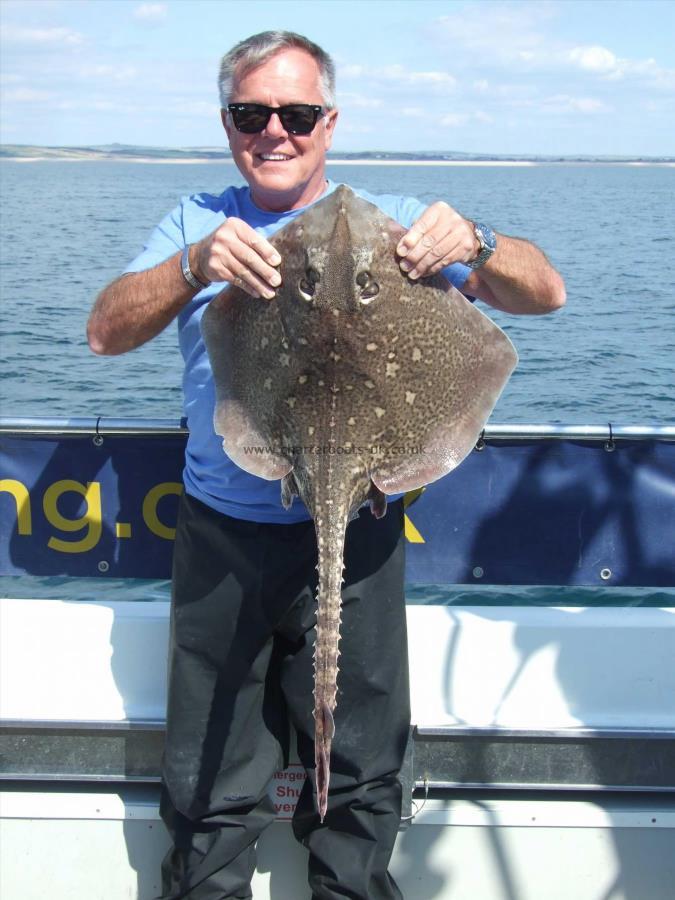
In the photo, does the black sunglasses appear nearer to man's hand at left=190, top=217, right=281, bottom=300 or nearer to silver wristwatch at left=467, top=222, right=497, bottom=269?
man's hand at left=190, top=217, right=281, bottom=300

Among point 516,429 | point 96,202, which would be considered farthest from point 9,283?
point 96,202

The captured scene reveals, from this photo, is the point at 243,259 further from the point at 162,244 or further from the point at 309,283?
the point at 162,244

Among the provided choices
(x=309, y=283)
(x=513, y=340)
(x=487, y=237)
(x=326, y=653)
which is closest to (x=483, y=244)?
(x=487, y=237)

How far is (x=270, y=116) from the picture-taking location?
8.69ft

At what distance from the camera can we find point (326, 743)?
2264 millimetres

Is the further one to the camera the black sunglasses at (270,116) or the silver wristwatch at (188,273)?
the black sunglasses at (270,116)

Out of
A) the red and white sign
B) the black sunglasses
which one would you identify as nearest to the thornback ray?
the black sunglasses

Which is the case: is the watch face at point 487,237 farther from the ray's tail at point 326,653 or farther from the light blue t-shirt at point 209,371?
the ray's tail at point 326,653

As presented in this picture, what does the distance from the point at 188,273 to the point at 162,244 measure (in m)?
0.34

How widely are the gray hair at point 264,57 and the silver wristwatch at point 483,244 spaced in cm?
65

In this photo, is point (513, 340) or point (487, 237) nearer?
point (487, 237)

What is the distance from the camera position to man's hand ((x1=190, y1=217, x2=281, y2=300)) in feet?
7.48

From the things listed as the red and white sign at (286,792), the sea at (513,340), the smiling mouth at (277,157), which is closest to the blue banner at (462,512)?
the sea at (513,340)

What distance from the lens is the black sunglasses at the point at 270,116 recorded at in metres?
2.65
